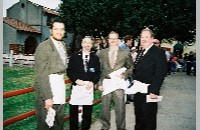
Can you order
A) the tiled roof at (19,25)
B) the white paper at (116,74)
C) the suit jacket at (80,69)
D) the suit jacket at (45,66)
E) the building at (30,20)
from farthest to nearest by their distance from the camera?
the building at (30,20) < the tiled roof at (19,25) < the white paper at (116,74) < the suit jacket at (80,69) < the suit jacket at (45,66)

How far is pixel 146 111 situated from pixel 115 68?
902 mm

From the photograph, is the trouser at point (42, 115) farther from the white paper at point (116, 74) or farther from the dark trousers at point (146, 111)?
the white paper at point (116, 74)

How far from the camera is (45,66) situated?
3.13 meters

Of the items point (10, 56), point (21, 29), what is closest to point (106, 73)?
point (10, 56)

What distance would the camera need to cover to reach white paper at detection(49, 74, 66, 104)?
3251 millimetres

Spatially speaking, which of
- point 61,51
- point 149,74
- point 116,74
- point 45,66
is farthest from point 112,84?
point 45,66

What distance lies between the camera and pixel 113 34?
4.51 meters

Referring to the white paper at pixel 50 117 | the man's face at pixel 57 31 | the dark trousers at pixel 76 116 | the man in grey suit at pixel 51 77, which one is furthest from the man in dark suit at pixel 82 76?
the white paper at pixel 50 117

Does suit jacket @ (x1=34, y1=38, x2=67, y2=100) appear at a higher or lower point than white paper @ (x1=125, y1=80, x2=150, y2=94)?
higher

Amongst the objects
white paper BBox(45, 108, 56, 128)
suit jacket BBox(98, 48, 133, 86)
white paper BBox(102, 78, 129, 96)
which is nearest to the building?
suit jacket BBox(98, 48, 133, 86)

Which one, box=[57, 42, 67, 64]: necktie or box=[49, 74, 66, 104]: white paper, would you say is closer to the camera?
box=[49, 74, 66, 104]: white paper

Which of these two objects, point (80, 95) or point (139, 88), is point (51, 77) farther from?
point (139, 88)

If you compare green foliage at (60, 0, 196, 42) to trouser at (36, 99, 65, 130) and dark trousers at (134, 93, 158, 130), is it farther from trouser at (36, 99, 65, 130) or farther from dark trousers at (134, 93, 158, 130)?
trouser at (36, 99, 65, 130)

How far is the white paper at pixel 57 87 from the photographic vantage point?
325 centimetres
